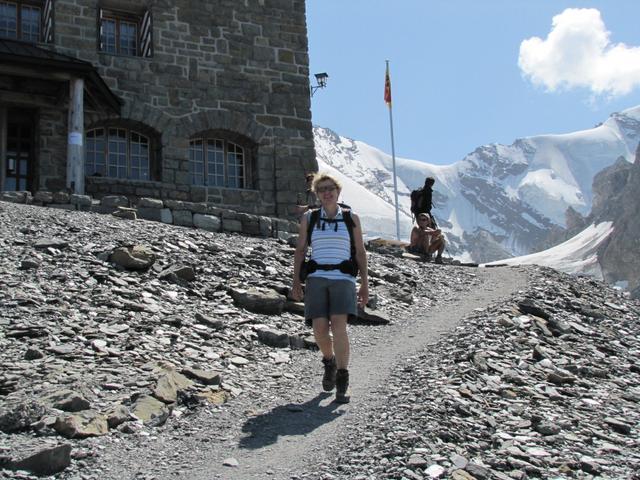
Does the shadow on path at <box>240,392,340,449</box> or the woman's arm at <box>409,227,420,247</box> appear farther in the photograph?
the woman's arm at <box>409,227,420,247</box>

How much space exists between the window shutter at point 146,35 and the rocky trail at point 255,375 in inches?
312

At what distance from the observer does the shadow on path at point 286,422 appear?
505cm

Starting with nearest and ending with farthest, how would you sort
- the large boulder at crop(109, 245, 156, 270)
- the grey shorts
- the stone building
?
the grey shorts → the large boulder at crop(109, 245, 156, 270) → the stone building

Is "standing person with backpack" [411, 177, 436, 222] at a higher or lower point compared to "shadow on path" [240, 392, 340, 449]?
higher

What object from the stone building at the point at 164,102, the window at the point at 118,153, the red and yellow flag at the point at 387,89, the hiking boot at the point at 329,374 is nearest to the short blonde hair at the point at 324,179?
the hiking boot at the point at 329,374

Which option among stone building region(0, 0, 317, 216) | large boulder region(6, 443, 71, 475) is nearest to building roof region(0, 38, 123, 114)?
stone building region(0, 0, 317, 216)

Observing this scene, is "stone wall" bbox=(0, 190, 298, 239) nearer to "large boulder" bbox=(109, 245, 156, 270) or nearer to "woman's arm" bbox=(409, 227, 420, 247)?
"large boulder" bbox=(109, 245, 156, 270)

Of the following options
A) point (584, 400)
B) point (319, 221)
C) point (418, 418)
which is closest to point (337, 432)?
point (418, 418)

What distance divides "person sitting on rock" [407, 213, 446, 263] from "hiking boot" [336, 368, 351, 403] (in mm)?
9654

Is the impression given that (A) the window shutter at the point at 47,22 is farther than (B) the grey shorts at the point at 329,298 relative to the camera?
Yes

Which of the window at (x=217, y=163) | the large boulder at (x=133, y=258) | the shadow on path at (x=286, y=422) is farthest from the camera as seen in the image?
the window at (x=217, y=163)

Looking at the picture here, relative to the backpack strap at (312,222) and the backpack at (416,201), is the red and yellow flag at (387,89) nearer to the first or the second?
the backpack at (416,201)

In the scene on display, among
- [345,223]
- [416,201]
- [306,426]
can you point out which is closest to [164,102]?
[416,201]

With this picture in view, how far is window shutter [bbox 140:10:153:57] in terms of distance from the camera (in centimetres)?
1774
